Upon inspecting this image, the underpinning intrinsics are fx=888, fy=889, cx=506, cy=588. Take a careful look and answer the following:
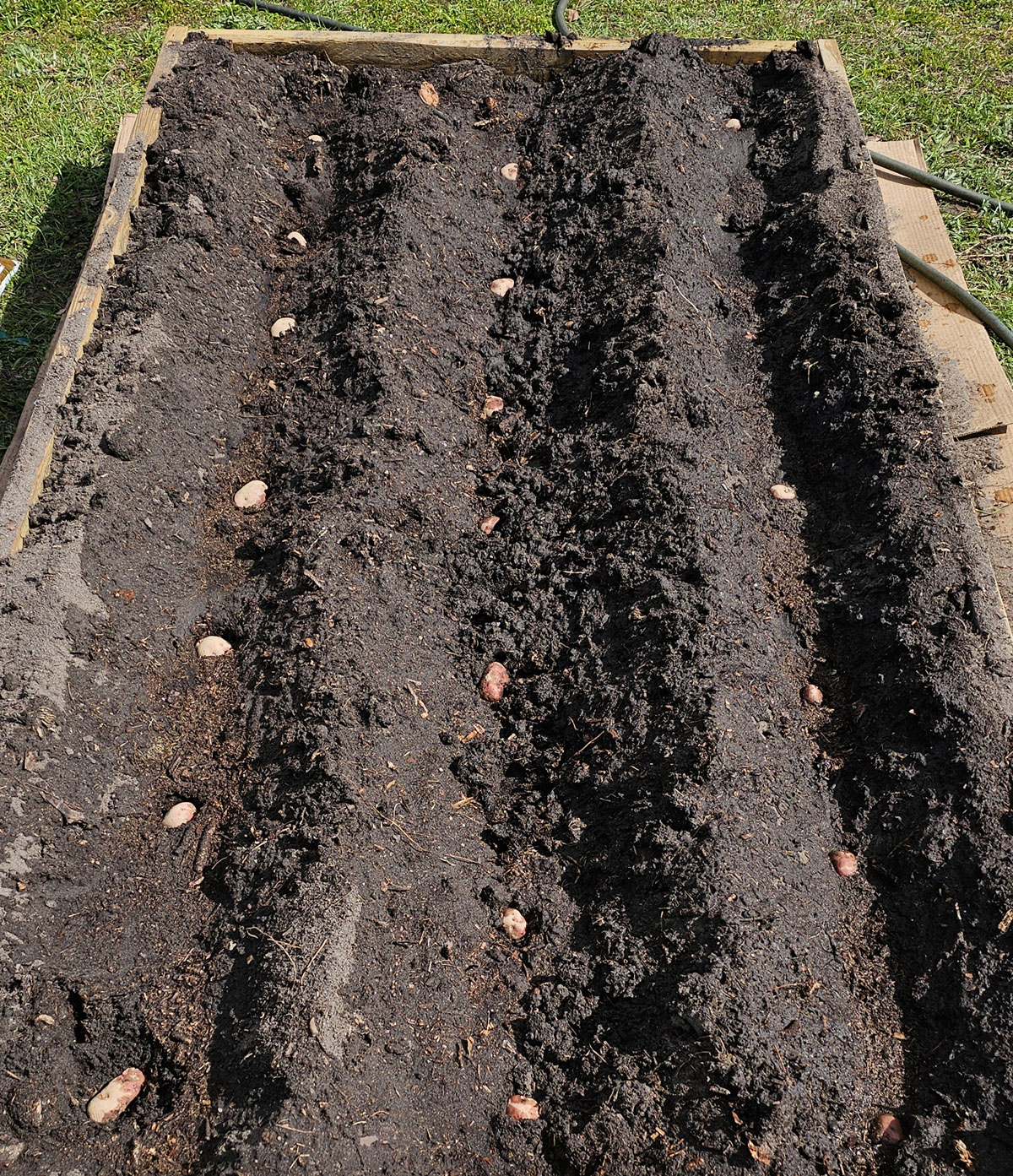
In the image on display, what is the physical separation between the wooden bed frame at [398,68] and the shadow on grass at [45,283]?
53cm

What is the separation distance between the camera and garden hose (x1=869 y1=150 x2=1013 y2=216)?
3.88m

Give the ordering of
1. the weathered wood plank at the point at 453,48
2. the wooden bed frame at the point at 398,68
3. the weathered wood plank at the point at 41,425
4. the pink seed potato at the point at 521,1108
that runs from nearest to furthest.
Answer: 1. the pink seed potato at the point at 521,1108
2. the weathered wood plank at the point at 41,425
3. the wooden bed frame at the point at 398,68
4. the weathered wood plank at the point at 453,48

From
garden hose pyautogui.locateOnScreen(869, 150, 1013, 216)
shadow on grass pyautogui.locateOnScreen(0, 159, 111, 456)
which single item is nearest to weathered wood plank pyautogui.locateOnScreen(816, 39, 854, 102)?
garden hose pyautogui.locateOnScreen(869, 150, 1013, 216)

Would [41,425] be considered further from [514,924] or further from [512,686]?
[514,924]

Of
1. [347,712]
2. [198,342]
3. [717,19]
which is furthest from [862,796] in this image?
[717,19]

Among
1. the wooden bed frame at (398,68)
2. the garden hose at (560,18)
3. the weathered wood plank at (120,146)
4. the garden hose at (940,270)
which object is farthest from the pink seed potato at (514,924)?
the garden hose at (560,18)

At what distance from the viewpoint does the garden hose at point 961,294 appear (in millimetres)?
3432

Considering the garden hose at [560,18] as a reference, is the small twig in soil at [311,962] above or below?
below

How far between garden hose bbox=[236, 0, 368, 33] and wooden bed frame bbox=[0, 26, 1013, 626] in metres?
0.95


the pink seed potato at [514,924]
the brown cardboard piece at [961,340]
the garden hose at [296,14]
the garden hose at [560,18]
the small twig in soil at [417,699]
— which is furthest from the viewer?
the garden hose at [296,14]

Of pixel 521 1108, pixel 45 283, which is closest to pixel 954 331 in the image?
pixel 521 1108

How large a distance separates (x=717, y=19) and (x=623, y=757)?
14.2ft

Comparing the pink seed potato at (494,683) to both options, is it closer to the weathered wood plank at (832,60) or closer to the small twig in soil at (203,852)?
the small twig in soil at (203,852)

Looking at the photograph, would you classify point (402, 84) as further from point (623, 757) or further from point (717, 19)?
point (623, 757)
